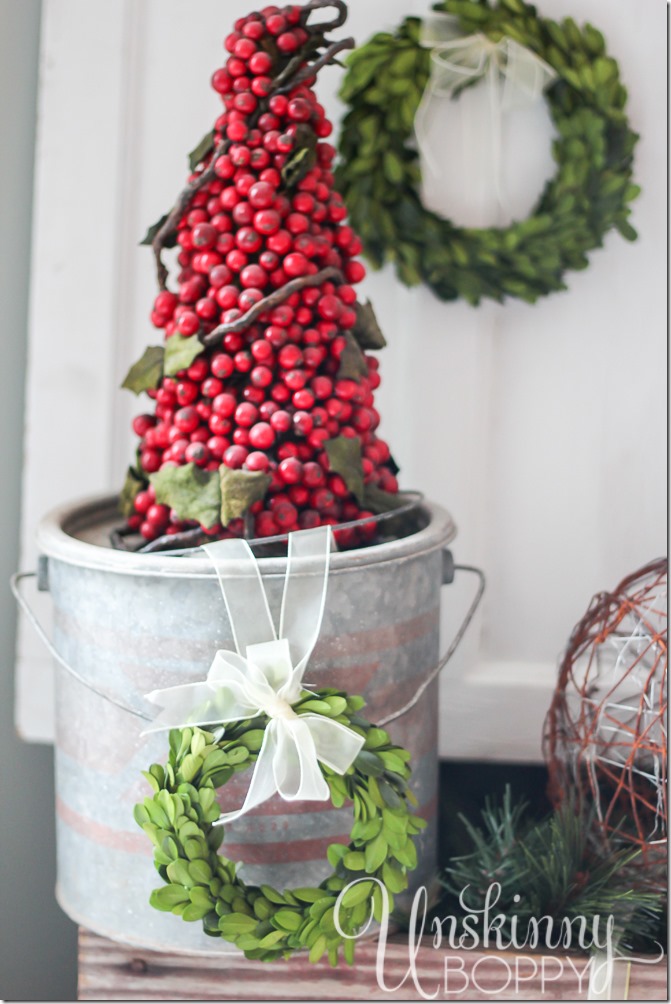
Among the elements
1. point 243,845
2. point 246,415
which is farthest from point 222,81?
point 243,845

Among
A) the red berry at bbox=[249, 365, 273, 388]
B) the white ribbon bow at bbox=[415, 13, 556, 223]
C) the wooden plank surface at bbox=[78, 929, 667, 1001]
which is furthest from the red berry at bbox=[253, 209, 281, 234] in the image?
the wooden plank surface at bbox=[78, 929, 667, 1001]

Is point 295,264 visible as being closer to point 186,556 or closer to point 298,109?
point 298,109

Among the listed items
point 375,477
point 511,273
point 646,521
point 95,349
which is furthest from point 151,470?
point 646,521

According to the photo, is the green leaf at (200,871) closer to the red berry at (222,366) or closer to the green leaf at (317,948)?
the green leaf at (317,948)

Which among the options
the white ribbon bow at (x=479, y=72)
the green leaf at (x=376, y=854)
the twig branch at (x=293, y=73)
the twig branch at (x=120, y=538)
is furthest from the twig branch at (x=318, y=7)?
the green leaf at (x=376, y=854)

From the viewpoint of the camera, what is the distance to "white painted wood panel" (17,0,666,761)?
933 millimetres

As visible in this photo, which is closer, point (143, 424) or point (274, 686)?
point (274, 686)

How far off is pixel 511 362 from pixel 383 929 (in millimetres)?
574

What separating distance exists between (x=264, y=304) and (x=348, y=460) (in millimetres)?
130

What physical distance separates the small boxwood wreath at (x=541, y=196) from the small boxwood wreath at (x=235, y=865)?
0.49 meters

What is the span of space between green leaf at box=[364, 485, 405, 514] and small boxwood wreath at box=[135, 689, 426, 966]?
172 mm

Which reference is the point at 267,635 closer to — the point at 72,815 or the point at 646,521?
the point at 72,815

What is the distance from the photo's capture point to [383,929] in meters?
0.66

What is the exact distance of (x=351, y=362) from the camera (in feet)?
2.27
